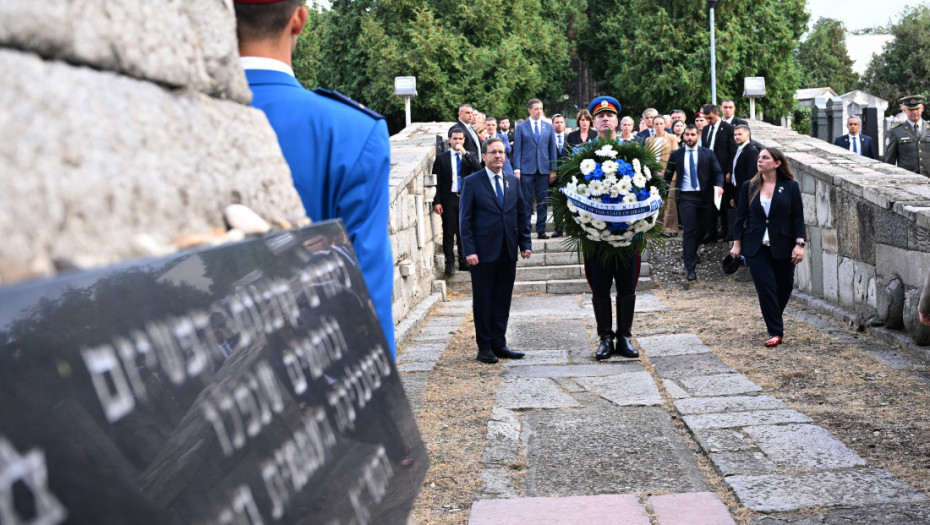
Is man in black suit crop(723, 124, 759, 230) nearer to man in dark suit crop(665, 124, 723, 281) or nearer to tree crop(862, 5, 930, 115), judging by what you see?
man in dark suit crop(665, 124, 723, 281)

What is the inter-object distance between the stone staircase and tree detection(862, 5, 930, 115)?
153ft

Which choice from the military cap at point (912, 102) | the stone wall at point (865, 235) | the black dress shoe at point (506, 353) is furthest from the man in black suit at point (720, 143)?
the black dress shoe at point (506, 353)

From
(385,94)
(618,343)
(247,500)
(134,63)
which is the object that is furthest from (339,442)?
(385,94)

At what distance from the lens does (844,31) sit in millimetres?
77688

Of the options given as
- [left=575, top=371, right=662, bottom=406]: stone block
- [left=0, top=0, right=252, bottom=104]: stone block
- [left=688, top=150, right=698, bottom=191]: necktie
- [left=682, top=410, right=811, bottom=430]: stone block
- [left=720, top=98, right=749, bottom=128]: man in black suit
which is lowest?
[left=575, top=371, right=662, bottom=406]: stone block

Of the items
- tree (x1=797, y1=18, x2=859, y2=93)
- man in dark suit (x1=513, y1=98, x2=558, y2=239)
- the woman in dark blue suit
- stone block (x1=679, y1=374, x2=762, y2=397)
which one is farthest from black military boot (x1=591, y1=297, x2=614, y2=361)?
tree (x1=797, y1=18, x2=859, y2=93)

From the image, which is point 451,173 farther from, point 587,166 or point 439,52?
point 439,52

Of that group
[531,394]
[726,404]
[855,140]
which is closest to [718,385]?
[726,404]

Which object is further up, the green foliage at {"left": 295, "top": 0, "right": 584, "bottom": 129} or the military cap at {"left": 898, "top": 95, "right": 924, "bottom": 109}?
the green foliage at {"left": 295, "top": 0, "right": 584, "bottom": 129}

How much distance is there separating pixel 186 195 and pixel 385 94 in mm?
35543

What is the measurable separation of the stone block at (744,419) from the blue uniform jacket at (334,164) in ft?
13.0

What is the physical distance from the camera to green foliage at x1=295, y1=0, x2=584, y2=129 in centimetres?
3538

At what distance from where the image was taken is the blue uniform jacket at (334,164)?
195cm

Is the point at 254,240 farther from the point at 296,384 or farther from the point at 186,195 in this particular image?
the point at 296,384
